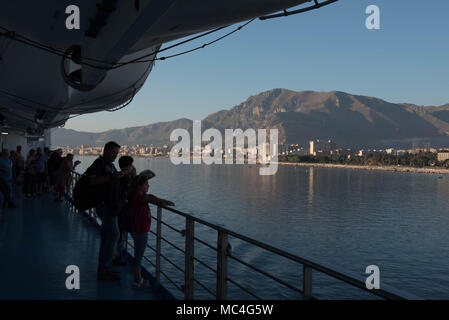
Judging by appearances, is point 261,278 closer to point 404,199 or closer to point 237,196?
point 237,196

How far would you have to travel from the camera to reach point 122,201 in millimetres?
4625

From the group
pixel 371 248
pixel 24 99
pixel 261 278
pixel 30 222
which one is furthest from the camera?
pixel 371 248

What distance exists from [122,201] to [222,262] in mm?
1696

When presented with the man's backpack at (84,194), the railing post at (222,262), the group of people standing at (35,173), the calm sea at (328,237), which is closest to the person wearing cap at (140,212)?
the man's backpack at (84,194)

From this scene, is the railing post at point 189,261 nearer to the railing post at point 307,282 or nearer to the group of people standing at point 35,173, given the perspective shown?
the railing post at point 307,282

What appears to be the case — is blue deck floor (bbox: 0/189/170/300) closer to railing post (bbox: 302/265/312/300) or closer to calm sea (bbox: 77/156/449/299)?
railing post (bbox: 302/265/312/300)

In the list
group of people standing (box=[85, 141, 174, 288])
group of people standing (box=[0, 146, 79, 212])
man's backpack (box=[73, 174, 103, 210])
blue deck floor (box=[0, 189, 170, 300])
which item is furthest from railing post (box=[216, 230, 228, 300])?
group of people standing (box=[0, 146, 79, 212])

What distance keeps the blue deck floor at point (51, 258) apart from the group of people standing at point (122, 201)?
37cm

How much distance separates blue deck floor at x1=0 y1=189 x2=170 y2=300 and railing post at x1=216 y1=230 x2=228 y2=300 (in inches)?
41.7

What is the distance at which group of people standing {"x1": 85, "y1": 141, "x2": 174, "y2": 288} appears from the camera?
14.7ft

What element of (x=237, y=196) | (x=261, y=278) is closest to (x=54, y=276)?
(x=261, y=278)

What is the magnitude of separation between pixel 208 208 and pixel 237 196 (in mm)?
17246

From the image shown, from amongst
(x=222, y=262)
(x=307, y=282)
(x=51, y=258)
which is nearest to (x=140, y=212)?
(x=222, y=262)

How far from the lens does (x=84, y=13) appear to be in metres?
5.06
